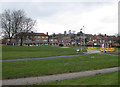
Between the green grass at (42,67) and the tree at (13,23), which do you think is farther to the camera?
the tree at (13,23)

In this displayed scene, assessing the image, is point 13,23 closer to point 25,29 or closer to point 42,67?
point 25,29

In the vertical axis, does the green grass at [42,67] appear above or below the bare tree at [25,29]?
below

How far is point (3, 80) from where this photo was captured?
7797mm

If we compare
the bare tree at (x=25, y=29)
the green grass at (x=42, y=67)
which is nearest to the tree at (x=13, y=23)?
the bare tree at (x=25, y=29)

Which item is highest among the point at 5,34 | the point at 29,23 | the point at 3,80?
the point at 29,23

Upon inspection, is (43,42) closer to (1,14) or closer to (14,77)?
(1,14)

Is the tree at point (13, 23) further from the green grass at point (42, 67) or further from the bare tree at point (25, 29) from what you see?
the green grass at point (42, 67)

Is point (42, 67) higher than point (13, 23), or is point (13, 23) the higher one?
point (13, 23)

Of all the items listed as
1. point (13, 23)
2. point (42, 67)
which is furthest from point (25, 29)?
point (42, 67)

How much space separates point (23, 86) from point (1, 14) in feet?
154

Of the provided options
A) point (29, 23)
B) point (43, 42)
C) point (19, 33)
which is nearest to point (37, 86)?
point (19, 33)

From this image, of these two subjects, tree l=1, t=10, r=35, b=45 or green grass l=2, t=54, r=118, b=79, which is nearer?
green grass l=2, t=54, r=118, b=79

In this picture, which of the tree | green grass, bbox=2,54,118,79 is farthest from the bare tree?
green grass, bbox=2,54,118,79

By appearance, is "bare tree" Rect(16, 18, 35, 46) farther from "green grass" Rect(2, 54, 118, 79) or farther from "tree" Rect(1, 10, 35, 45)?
"green grass" Rect(2, 54, 118, 79)
